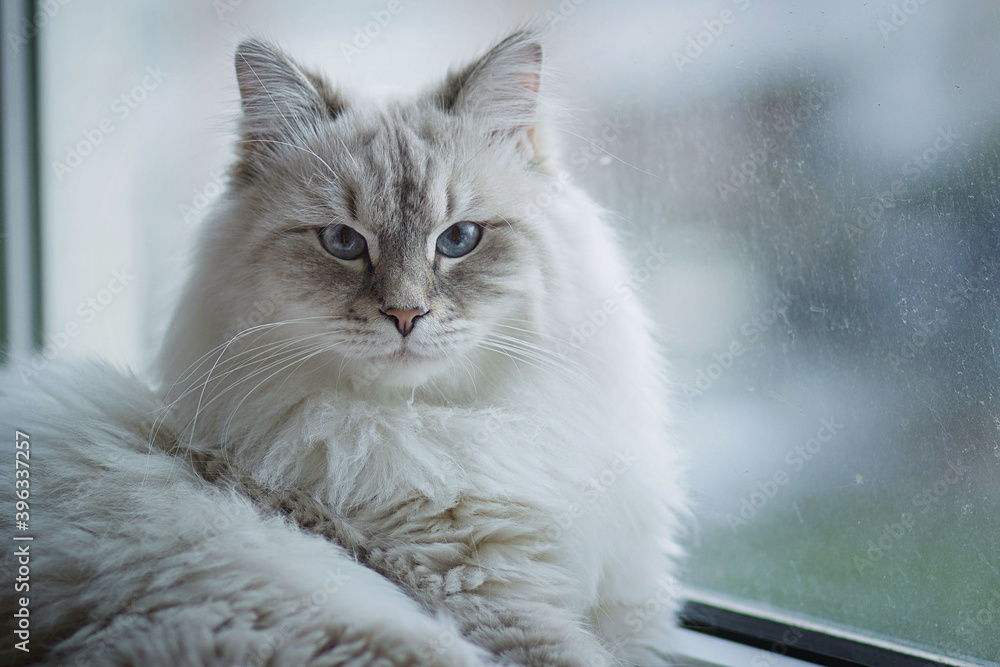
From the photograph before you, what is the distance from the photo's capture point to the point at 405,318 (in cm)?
113

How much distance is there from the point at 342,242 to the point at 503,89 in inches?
18.0

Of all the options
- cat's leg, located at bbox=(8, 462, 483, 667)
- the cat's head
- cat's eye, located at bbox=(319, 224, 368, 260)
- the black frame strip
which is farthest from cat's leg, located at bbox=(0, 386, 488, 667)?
the black frame strip

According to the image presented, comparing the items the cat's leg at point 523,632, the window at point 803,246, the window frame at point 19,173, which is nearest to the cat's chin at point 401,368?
the cat's leg at point 523,632

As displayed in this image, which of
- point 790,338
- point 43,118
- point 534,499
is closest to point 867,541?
point 790,338

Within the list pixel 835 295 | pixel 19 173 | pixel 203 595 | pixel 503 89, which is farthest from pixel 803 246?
pixel 19 173

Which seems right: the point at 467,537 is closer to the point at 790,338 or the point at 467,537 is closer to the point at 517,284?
the point at 517,284

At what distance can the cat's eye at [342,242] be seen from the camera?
1.25m

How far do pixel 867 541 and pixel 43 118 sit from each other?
2.71 meters

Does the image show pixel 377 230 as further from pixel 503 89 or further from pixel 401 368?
pixel 503 89

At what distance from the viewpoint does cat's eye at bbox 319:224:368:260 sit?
1247 millimetres

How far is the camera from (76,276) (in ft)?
7.75

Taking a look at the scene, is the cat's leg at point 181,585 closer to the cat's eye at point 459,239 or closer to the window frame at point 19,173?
the cat's eye at point 459,239

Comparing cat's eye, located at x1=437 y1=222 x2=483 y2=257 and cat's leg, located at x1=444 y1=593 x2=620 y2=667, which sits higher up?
cat's eye, located at x1=437 y1=222 x2=483 y2=257

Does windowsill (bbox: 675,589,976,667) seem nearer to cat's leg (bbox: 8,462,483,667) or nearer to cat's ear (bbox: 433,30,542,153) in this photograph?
cat's leg (bbox: 8,462,483,667)
